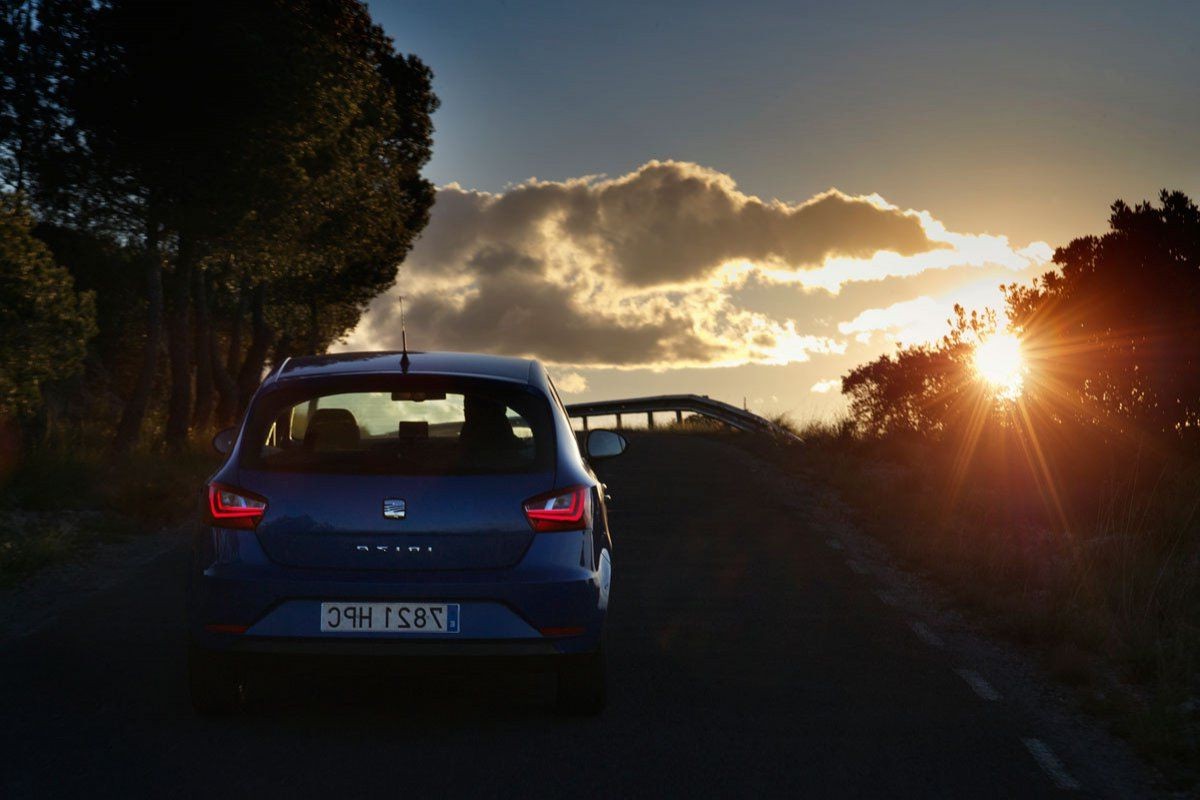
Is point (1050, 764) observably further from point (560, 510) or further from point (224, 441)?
point (224, 441)

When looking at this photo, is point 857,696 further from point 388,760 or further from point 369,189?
point 369,189

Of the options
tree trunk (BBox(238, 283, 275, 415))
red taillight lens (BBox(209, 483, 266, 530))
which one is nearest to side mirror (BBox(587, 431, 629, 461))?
red taillight lens (BBox(209, 483, 266, 530))

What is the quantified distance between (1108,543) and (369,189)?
23.3 meters

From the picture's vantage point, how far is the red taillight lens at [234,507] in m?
6.03

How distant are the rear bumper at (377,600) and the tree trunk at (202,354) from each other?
76.0ft

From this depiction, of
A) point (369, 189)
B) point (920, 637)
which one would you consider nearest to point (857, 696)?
point (920, 637)

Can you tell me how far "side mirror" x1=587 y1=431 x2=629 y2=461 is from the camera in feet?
24.8

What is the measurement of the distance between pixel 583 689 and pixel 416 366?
66.9 inches

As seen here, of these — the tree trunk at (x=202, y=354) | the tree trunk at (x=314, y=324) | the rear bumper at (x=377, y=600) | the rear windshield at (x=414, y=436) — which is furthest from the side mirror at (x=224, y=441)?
the tree trunk at (x=314, y=324)

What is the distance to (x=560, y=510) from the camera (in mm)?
6145

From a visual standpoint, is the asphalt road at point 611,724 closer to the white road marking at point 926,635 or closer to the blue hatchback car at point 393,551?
the white road marking at point 926,635

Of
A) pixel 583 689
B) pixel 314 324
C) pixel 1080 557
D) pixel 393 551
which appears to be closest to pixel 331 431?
pixel 393 551

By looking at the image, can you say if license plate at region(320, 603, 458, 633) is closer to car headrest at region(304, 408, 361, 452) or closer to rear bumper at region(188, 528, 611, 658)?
rear bumper at region(188, 528, 611, 658)

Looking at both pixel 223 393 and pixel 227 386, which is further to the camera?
pixel 223 393
